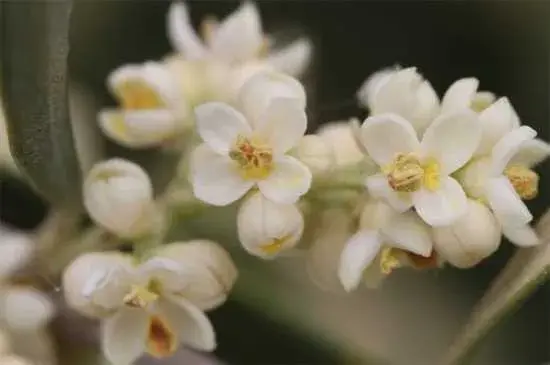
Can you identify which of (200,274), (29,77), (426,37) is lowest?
(426,37)

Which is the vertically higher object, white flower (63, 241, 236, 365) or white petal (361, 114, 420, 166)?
white petal (361, 114, 420, 166)

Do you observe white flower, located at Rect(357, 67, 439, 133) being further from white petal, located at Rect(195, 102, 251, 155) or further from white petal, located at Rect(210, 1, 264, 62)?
white petal, located at Rect(210, 1, 264, 62)

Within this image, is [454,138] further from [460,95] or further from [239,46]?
[239,46]

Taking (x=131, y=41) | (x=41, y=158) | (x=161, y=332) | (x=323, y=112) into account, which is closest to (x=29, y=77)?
(x=41, y=158)

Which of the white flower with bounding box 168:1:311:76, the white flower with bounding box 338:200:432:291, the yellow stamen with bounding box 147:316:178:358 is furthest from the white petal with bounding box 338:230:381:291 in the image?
the white flower with bounding box 168:1:311:76

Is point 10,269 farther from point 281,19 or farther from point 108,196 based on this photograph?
point 281,19

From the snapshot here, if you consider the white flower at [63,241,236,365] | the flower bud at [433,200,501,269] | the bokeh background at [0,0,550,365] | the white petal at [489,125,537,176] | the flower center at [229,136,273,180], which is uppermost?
the white petal at [489,125,537,176]

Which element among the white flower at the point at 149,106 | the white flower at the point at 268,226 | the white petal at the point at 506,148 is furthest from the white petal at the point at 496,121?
the white flower at the point at 149,106
